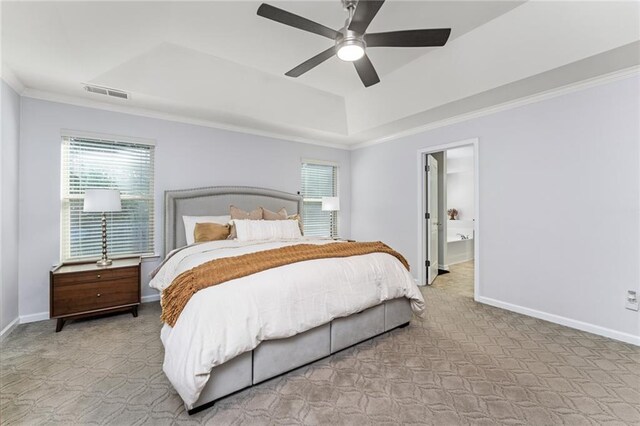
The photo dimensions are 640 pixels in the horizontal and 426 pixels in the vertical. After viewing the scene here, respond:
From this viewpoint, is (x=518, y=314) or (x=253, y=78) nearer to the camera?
(x=518, y=314)

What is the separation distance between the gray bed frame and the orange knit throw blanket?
0.52m

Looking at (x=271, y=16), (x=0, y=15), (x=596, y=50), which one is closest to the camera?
(x=271, y=16)

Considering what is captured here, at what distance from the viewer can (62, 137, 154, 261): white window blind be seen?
334 centimetres

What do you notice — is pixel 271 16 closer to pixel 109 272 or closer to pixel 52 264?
pixel 109 272

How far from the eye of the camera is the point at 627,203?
8.73 ft

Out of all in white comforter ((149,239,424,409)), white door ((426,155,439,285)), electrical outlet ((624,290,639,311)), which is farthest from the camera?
white door ((426,155,439,285))

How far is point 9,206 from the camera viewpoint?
2.82m

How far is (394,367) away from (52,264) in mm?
3914

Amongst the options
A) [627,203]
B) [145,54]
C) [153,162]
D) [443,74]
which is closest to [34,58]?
[145,54]

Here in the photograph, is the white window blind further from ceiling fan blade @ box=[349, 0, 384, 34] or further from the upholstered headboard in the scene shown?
ceiling fan blade @ box=[349, 0, 384, 34]

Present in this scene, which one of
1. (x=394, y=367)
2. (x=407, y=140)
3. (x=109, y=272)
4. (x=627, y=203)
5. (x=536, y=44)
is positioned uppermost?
(x=536, y=44)

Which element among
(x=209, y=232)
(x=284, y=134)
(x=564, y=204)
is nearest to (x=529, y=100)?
(x=564, y=204)

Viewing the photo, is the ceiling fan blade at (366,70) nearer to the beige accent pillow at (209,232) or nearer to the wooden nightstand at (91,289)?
the beige accent pillow at (209,232)

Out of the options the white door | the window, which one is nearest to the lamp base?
the window
